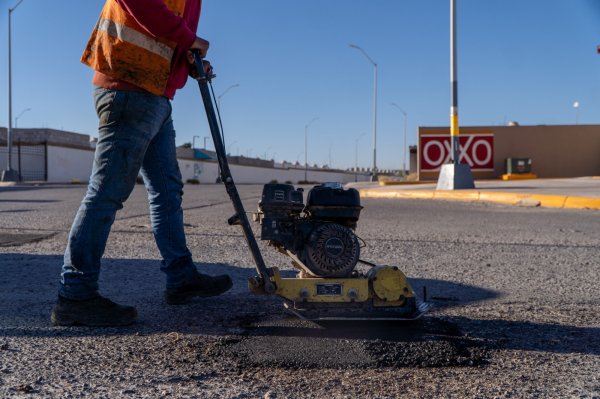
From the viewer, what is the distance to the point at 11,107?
125ft

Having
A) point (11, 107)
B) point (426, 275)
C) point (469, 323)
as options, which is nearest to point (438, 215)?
point (426, 275)

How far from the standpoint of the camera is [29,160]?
47719mm

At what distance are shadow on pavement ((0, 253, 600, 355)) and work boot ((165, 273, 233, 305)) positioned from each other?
0.17 ft

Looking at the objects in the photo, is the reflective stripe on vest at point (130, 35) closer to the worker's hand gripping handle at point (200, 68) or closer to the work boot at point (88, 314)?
the worker's hand gripping handle at point (200, 68)

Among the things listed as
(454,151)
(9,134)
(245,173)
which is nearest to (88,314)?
(454,151)

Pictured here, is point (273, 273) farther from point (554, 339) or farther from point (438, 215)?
point (438, 215)

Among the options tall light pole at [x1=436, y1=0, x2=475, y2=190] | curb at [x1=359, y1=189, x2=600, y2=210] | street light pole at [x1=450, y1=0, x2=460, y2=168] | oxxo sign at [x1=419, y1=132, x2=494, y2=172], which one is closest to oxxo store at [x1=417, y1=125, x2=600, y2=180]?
oxxo sign at [x1=419, y1=132, x2=494, y2=172]

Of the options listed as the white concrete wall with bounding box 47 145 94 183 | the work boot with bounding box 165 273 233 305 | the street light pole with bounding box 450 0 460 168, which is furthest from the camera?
the white concrete wall with bounding box 47 145 94 183

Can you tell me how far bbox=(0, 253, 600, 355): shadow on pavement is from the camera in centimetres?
279

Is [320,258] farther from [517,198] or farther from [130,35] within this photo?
[517,198]

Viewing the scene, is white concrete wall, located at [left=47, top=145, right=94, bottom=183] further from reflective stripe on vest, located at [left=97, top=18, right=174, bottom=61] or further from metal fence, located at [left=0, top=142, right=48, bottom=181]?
reflective stripe on vest, located at [left=97, top=18, right=174, bottom=61]

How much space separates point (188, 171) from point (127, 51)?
64974 mm

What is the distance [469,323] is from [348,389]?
113cm

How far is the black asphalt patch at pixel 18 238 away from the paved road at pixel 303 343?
753mm
